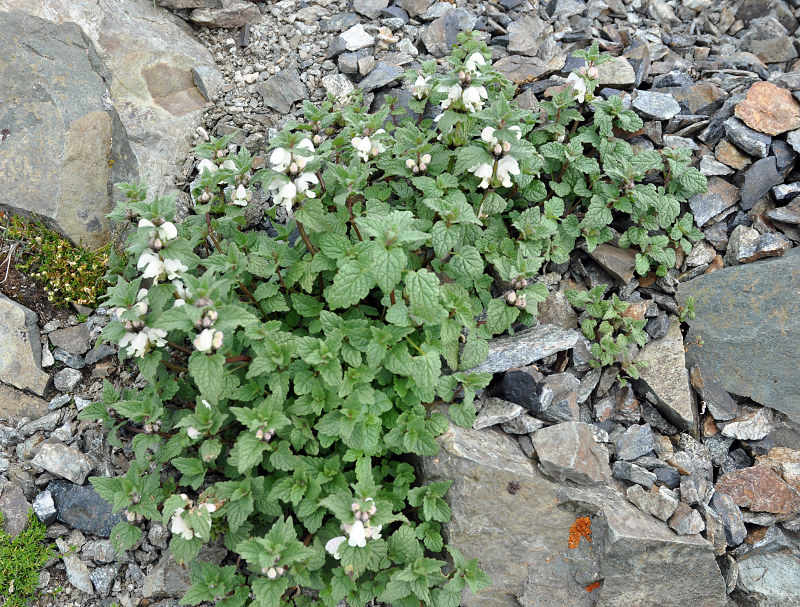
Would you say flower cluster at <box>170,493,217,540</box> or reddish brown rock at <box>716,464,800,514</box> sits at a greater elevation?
flower cluster at <box>170,493,217,540</box>

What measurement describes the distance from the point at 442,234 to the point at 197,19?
4636 mm

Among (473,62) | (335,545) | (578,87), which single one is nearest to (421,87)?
(473,62)

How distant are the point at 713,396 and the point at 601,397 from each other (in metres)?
0.92

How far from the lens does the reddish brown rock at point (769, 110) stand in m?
5.31

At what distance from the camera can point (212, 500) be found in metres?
3.59

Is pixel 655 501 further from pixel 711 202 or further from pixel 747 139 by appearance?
pixel 747 139

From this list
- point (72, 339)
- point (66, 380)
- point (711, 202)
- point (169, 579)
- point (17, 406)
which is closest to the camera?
point (169, 579)

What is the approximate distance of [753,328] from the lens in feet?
15.8

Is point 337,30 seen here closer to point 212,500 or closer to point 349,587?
point 212,500

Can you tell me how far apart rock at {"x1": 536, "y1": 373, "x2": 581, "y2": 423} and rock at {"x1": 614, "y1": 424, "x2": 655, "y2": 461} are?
398mm

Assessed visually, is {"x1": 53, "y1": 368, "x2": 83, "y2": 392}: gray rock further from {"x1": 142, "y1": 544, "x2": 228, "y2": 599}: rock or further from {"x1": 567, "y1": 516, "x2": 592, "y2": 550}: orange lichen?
{"x1": 567, "y1": 516, "x2": 592, "y2": 550}: orange lichen

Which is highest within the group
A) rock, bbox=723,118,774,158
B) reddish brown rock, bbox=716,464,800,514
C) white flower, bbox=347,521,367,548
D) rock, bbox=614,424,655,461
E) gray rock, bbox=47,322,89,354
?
rock, bbox=723,118,774,158

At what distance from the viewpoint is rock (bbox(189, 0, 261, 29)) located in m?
6.63

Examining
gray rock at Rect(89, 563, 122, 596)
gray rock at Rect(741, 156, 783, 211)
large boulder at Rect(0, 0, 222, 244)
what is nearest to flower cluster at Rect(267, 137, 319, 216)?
large boulder at Rect(0, 0, 222, 244)
